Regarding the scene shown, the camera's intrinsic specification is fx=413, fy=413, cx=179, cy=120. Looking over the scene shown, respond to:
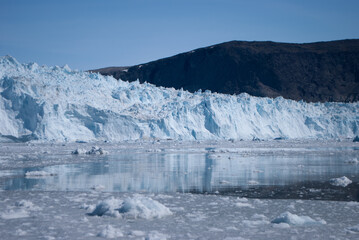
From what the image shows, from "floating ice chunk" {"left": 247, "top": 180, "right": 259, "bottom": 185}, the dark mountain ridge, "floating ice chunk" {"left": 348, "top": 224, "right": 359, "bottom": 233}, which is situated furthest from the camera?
the dark mountain ridge

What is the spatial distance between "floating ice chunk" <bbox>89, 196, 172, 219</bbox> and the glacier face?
1778 centimetres

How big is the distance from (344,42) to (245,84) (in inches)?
891

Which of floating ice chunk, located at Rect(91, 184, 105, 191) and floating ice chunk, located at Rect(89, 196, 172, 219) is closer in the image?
floating ice chunk, located at Rect(89, 196, 172, 219)

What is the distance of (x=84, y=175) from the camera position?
9680mm

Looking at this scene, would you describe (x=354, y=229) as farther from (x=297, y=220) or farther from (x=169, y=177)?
(x=169, y=177)

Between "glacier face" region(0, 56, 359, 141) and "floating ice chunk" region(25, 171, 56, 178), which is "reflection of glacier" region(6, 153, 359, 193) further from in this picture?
"glacier face" region(0, 56, 359, 141)

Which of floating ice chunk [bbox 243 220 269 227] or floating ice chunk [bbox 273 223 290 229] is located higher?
floating ice chunk [bbox 273 223 290 229]

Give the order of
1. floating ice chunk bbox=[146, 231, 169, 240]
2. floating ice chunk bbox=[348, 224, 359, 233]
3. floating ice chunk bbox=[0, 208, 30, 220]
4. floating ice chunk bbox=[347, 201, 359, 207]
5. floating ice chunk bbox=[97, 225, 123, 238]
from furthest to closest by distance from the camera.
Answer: floating ice chunk bbox=[347, 201, 359, 207] < floating ice chunk bbox=[0, 208, 30, 220] < floating ice chunk bbox=[348, 224, 359, 233] < floating ice chunk bbox=[97, 225, 123, 238] < floating ice chunk bbox=[146, 231, 169, 240]

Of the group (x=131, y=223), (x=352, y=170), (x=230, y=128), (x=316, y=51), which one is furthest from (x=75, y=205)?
(x=316, y=51)

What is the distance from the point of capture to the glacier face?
896 inches

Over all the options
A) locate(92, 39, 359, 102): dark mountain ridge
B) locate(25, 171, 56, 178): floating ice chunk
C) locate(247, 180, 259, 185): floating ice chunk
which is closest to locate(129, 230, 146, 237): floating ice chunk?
locate(247, 180, 259, 185): floating ice chunk

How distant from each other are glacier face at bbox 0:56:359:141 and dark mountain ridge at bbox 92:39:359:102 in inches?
1264

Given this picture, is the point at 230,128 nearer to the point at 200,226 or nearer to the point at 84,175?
the point at 84,175

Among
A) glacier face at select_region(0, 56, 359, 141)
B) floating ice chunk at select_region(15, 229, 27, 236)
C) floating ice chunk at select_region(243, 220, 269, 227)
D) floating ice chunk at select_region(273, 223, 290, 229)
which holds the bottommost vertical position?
floating ice chunk at select_region(243, 220, 269, 227)
